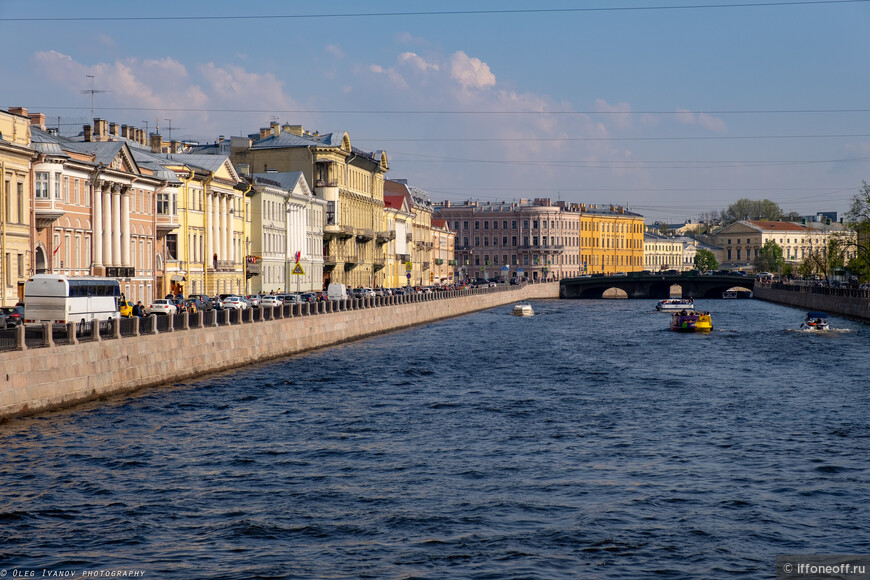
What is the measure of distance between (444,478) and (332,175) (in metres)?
81.5

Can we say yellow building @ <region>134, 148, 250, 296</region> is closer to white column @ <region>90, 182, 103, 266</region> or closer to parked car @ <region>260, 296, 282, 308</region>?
parked car @ <region>260, 296, 282, 308</region>

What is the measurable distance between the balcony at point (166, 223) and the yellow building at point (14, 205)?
15416 millimetres

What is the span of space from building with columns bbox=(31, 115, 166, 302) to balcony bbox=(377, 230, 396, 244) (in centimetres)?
5313

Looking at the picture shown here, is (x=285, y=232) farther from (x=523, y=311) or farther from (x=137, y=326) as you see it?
(x=137, y=326)

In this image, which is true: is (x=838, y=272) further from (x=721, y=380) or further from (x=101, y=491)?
(x=101, y=491)

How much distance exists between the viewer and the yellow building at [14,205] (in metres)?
47.5

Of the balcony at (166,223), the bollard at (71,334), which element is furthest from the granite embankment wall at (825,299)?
the bollard at (71,334)

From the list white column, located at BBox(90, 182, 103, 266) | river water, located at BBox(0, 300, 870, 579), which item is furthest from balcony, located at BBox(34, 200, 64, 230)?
river water, located at BBox(0, 300, 870, 579)

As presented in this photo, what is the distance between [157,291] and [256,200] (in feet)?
58.0

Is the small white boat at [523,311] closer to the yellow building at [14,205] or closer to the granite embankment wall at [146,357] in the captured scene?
the granite embankment wall at [146,357]

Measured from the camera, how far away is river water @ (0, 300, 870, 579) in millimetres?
17266

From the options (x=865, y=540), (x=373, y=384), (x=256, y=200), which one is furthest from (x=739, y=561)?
Result: (x=256, y=200)

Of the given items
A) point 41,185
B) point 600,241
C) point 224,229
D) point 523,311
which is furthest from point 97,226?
point 600,241

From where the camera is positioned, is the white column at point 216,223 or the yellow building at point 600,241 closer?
the white column at point 216,223
